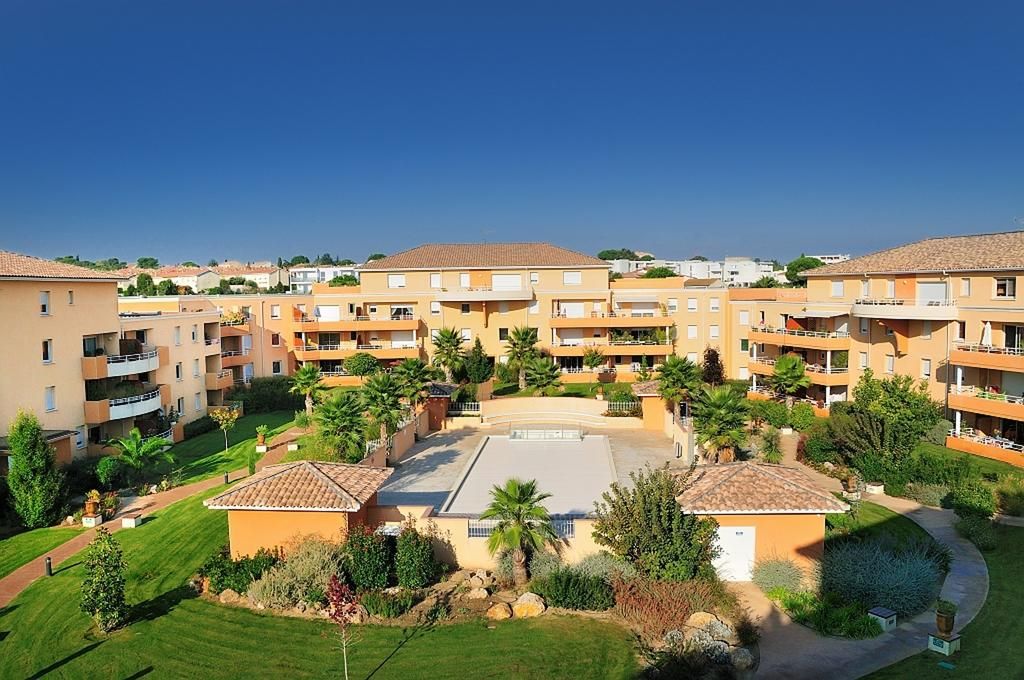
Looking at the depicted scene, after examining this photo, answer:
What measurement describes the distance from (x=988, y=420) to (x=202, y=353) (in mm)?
44382

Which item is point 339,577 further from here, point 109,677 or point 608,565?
point 608,565

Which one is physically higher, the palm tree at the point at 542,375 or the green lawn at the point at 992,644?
the palm tree at the point at 542,375

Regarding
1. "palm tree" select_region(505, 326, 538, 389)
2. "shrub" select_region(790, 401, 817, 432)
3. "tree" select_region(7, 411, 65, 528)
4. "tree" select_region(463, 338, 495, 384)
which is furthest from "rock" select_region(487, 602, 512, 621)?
"palm tree" select_region(505, 326, 538, 389)

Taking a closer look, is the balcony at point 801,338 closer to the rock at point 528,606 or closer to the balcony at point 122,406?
the rock at point 528,606

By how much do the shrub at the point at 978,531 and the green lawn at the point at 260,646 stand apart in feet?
42.9

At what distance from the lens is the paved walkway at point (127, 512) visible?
21859 mm

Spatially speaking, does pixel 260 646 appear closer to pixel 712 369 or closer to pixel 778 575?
pixel 778 575

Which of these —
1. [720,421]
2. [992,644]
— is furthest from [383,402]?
[992,644]

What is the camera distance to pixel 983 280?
120 feet

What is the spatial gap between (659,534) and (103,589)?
14620 mm

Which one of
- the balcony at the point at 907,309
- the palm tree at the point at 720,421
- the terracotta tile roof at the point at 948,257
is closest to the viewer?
the palm tree at the point at 720,421

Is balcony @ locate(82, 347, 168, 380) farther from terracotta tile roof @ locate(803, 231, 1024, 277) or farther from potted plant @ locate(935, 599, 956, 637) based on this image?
terracotta tile roof @ locate(803, 231, 1024, 277)

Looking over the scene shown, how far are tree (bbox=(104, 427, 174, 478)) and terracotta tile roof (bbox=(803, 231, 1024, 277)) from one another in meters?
39.6

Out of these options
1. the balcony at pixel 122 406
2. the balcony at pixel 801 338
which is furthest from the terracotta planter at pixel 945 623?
the balcony at pixel 122 406
